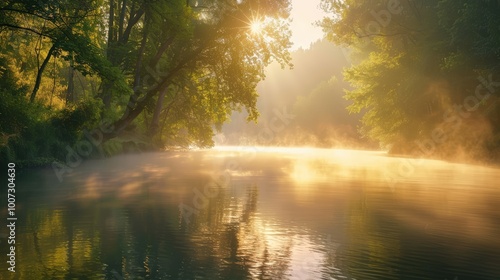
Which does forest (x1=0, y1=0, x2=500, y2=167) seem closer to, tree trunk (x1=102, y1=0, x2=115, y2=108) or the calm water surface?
tree trunk (x1=102, y1=0, x2=115, y2=108)

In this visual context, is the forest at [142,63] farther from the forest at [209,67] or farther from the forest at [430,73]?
the forest at [430,73]

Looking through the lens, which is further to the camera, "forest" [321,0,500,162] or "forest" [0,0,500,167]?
"forest" [321,0,500,162]

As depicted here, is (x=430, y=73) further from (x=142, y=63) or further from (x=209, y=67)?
(x=142, y=63)

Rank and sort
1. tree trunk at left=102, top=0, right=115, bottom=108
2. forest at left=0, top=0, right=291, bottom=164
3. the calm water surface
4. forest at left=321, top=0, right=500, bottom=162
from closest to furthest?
the calm water surface
forest at left=0, top=0, right=291, bottom=164
tree trunk at left=102, top=0, right=115, bottom=108
forest at left=321, top=0, right=500, bottom=162

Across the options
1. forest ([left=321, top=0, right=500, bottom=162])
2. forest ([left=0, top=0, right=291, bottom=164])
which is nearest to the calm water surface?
forest ([left=0, top=0, right=291, bottom=164])

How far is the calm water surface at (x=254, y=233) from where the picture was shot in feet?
25.0
